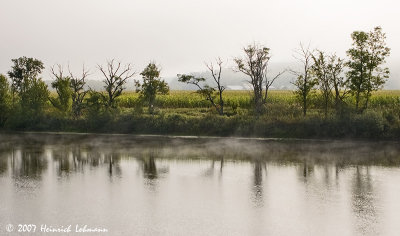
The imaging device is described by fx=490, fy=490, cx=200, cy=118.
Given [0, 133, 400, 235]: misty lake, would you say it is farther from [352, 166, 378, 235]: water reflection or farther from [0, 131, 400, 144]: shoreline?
[0, 131, 400, 144]: shoreline

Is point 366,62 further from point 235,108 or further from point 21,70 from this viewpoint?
point 21,70

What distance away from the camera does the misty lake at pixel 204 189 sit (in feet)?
45.3

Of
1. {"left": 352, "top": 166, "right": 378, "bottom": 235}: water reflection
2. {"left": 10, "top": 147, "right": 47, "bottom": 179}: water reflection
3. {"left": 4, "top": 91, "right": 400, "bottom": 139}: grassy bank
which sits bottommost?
{"left": 352, "top": 166, "right": 378, "bottom": 235}: water reflection

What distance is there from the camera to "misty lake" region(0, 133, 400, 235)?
13.8 meters

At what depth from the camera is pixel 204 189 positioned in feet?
61.9

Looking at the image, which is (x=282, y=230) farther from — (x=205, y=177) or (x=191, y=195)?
(x=205, y=177)

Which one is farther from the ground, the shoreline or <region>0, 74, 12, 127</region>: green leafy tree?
<region>0, 74, 12, 127</region>: green leafy tree

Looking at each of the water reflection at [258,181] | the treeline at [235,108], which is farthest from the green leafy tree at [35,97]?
the water reflection at [258,181]

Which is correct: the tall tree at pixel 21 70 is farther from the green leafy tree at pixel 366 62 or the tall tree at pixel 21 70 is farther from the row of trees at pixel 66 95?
the green leafy tree at pixel 366 62

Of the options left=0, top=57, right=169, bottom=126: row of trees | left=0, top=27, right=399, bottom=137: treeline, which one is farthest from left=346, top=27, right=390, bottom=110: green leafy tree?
left=0, top=57, right=169, bottom=126: row of trees

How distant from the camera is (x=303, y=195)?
1772 centimetres

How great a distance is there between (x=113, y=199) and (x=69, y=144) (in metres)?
19.3

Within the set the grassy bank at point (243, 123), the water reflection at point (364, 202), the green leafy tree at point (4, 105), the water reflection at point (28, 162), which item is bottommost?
the water reflection at point (364, 202)

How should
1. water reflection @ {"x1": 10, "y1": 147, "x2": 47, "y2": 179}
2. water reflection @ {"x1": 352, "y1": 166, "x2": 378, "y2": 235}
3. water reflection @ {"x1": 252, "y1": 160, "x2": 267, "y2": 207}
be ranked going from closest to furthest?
water reflection @ {"x1": 352, "y1": 166, "x2": 378, "y2": 235}
water reflection @ {"x1": 252, "y1": 160, "x2": 267, "y2": 207}
water reflection @ {"x1": 10, "y1": 147, "x2": 47, "y2": 179}
